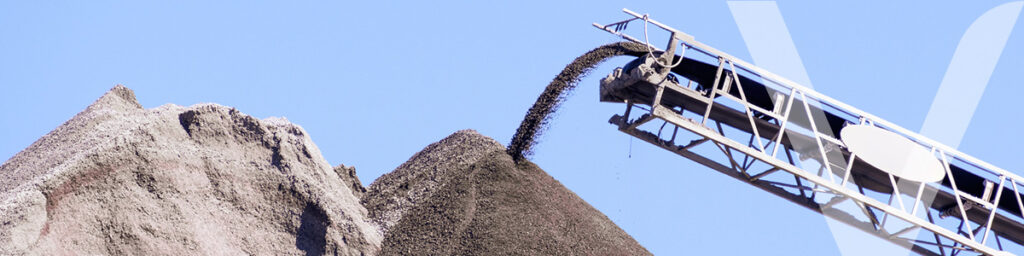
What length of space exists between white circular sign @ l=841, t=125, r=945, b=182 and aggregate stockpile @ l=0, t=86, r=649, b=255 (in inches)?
233

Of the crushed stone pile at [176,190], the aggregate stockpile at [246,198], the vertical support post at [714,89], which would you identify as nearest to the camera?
the vertical support post at [714,89]

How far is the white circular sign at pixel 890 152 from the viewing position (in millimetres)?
15148

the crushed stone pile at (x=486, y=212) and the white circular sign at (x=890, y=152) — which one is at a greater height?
the crushed stone pile at (x=486, y=212)

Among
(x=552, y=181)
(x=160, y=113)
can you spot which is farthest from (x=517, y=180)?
(x=160, y=113)

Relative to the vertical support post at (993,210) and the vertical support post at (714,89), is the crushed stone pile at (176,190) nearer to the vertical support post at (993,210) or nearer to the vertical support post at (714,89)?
the vertical support post at (714,89)

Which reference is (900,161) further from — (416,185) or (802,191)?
(416,185)

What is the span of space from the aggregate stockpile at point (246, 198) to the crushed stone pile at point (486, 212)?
0.11ft

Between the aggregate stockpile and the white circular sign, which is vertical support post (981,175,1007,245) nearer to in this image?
the white circular sign

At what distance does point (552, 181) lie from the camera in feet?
72.1

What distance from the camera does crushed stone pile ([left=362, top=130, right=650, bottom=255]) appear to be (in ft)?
63.5

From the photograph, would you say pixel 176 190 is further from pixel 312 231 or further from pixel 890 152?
pixel 890 152

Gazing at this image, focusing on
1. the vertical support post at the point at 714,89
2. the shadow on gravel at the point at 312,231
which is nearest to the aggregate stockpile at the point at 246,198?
the shadow on gravel at the point at 312,231

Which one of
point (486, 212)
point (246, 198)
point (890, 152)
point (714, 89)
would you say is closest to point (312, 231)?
point (246, 198)

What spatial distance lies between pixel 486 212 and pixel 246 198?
4.33 meters
